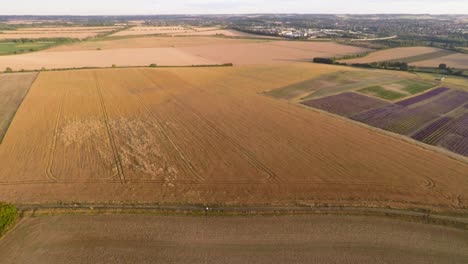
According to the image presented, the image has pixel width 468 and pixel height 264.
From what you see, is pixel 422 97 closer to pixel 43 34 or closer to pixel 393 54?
pixel 393 54

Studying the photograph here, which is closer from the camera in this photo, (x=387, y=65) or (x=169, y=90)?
(x=169, y=90)

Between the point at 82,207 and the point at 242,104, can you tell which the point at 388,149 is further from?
the point at 82,207

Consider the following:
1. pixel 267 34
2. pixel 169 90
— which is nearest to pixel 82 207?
pixel 169 90

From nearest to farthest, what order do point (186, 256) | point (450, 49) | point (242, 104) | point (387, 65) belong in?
point (186, 256) → point (242, 104) → point (387, 65) → point (450, 49)

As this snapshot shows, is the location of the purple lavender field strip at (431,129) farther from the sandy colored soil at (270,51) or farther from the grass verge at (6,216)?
the sandy colored soil at (270,51)

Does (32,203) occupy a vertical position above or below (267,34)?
A: below

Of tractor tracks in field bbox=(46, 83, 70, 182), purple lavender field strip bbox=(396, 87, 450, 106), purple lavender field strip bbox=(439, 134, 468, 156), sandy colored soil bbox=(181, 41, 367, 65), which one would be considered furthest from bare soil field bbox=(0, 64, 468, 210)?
sandy colored soil bbox=(181, 41, 367, 65)

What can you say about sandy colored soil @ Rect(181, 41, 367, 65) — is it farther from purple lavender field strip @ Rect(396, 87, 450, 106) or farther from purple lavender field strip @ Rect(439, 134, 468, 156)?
purple lavender field strip @ Rect(439, 134, 468, 156)
